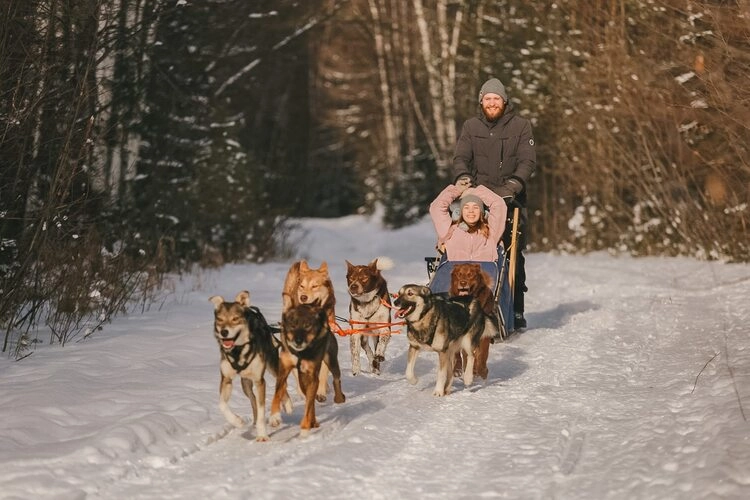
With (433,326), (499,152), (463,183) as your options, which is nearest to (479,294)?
(433,326)

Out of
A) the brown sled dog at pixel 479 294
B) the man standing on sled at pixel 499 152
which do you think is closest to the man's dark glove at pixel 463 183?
the man standing on sled at pixel 499 152

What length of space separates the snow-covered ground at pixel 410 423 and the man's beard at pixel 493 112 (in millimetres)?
2290

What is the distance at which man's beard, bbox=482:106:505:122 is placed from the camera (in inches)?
408

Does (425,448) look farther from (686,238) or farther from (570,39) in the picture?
(570,39)

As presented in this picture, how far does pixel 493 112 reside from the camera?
10.4 meters

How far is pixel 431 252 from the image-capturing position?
23.7 meters

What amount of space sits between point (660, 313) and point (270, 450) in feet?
22.4

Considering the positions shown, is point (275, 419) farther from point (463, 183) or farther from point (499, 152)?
point (499, 152)

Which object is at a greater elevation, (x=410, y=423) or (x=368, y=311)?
(x=368, y=311)

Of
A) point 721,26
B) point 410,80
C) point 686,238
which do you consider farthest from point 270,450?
point 410,80

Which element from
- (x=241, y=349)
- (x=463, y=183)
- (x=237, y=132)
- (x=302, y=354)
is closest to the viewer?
(x=241, y=349)

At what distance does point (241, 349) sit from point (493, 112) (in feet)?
17.4

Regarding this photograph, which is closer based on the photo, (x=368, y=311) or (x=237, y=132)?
→ (x=368, y=311)

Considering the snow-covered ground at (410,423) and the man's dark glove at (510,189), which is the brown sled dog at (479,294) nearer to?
the snow-covered ground at (410,423)
